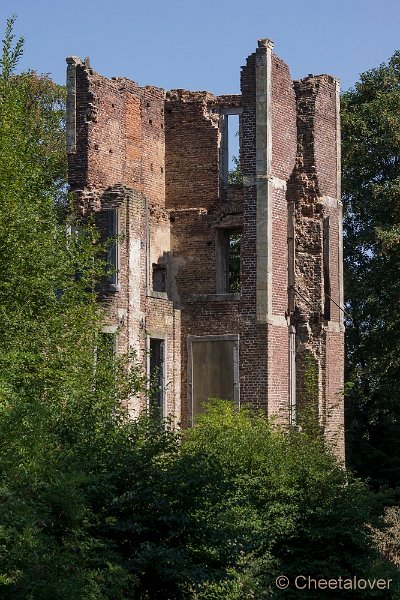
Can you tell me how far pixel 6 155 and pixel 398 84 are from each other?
1729cm

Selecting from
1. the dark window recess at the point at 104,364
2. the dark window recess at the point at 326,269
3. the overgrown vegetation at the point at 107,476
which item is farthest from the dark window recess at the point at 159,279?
the dark window recess at the point at 104,364

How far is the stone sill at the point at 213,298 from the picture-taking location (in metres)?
27.9

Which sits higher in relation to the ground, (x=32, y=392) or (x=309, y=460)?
(x=32, y=392)

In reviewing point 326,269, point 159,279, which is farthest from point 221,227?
point 326,269

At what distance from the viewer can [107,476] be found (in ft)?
52.3

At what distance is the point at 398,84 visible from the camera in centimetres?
3562

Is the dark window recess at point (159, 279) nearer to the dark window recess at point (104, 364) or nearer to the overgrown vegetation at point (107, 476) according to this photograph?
the overgrown vegetation at point (107, 476)

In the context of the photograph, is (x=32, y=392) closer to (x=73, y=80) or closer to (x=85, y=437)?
(x=85, y=437)

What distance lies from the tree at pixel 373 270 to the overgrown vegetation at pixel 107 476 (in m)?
9.14

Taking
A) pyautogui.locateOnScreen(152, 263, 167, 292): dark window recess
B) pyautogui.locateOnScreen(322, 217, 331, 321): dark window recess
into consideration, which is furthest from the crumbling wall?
pyautogui.locateOnScreen(152, 263, 167, 292): dark window recess

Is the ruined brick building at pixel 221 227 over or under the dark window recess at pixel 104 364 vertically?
over

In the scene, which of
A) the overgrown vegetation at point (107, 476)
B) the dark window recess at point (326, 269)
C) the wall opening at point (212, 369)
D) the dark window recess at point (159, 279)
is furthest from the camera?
the dark window recess at point (159, 279)

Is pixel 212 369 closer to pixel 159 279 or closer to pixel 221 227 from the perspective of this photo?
pixel 159 279

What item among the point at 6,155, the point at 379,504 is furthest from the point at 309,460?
the point at 6,155
